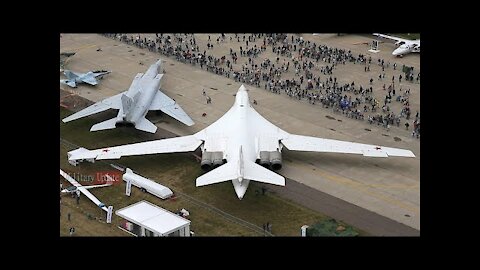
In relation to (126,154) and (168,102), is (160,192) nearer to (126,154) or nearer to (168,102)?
(126,154)

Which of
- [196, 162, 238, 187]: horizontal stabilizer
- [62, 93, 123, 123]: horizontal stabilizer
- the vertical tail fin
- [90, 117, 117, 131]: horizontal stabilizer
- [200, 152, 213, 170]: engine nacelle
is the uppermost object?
the vertical tail fin

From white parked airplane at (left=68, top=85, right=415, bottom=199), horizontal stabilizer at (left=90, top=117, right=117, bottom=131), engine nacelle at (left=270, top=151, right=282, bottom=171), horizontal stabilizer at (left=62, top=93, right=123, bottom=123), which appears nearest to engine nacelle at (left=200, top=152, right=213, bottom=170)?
white parked airplane at (left=68, top=85, right=415, bottom=199)

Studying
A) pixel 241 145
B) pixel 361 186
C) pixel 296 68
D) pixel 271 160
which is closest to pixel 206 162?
pixel 241 145

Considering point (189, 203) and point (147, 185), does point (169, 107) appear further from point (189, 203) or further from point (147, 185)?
point (189, 203)

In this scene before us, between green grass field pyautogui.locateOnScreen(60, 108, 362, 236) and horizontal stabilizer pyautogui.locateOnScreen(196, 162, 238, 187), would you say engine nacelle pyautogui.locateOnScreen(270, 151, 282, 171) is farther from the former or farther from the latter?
horizontal stabilizer pyautogui.locateOnScreen(196, 162, 238, 187)

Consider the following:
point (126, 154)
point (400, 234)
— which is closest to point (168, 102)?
point (126, 154)
